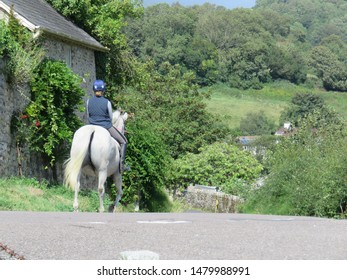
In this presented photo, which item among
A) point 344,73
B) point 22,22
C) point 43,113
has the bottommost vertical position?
point 344,73

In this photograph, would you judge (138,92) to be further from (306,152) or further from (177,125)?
(306,152)

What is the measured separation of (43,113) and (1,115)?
7.83 ft

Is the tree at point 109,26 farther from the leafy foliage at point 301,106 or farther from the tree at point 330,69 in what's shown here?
the tree at point 330,69

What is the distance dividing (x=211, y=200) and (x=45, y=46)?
82.1 ft

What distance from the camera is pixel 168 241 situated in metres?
9.96

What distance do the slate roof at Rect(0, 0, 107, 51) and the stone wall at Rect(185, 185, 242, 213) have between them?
15.8m

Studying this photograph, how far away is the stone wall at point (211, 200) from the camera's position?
49881 millimetres

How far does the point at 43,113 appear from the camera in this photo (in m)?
29.3

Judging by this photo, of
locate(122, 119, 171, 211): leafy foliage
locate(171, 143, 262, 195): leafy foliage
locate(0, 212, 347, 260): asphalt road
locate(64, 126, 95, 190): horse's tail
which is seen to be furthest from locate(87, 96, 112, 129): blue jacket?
locate(171, 143, 262, 195): leafy foliage

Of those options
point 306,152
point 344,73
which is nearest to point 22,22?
point 306,152

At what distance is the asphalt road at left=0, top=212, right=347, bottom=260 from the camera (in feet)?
28.5

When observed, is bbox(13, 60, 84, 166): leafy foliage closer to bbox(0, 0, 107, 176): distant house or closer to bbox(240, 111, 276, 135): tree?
bbox(0, 0, 107, 176): distant house

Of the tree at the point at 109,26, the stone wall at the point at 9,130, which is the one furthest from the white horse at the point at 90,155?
the tree at the point at 109,26
